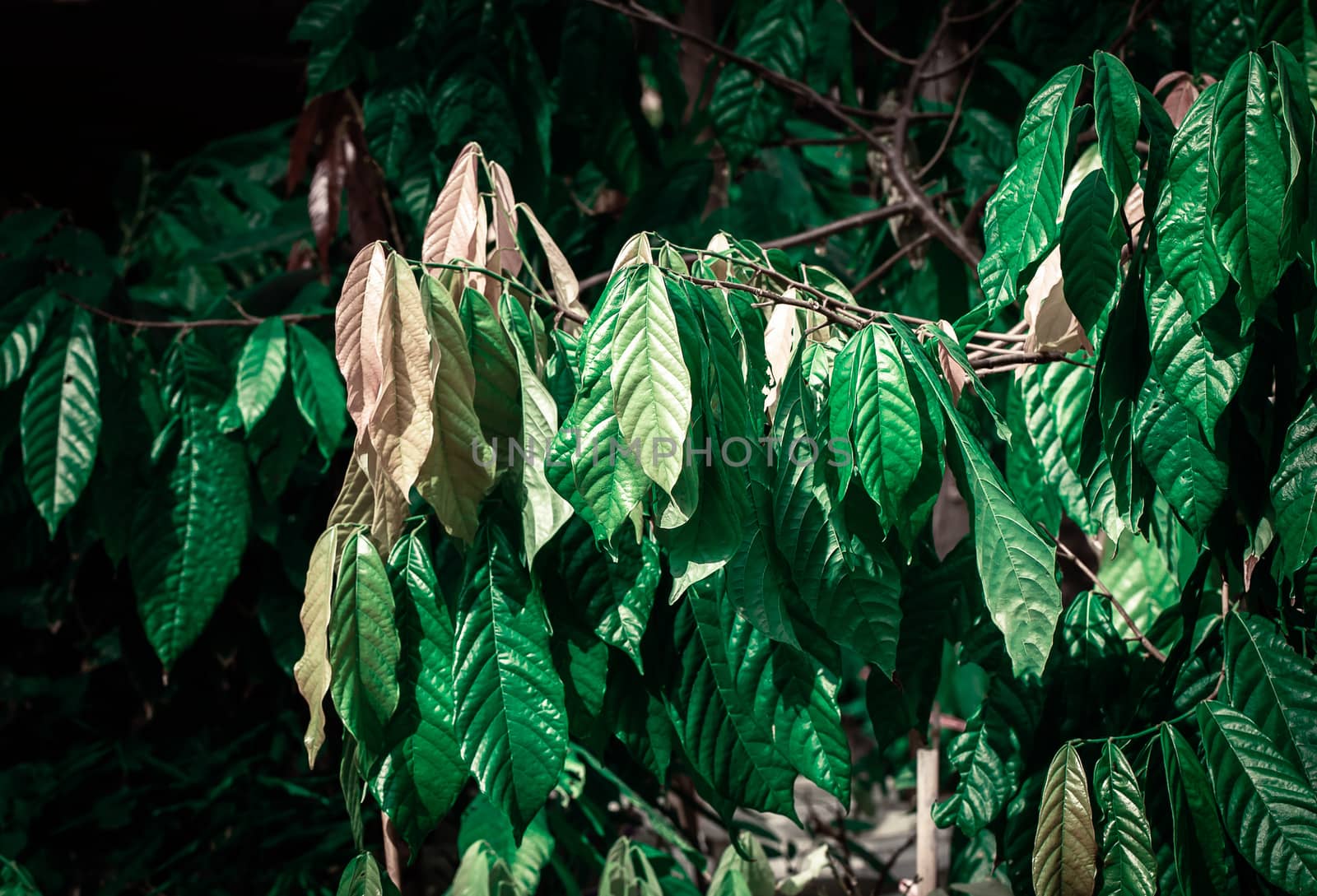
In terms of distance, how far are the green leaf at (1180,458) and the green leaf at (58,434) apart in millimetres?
969

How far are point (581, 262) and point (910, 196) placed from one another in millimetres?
492

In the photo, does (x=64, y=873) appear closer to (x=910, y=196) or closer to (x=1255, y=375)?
(x=910, y=196)

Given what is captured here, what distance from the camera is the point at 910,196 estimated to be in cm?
127

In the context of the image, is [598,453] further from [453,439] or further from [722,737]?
[722,737]

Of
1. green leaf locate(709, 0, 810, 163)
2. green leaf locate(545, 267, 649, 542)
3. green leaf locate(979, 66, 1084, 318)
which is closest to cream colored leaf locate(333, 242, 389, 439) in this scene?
green leaf locate(545, 267, 649, 542)

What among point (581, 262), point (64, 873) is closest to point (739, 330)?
point (581, 262)

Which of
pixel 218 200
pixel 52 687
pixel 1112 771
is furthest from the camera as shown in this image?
pixel 218 200

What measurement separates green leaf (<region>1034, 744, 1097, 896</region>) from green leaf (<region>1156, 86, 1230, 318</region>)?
339 mm

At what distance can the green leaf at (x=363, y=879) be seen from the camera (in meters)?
0.78

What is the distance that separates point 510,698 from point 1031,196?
47 cm

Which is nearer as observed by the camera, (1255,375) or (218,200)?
(1255,375)

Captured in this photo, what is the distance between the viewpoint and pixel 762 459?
69 centimetres

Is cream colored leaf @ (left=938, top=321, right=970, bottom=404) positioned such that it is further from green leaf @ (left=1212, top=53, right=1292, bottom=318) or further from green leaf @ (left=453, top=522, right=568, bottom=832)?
green leaf @ (left=453, top=522, right=568, bottom=832)

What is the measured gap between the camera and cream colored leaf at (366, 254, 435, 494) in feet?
2.12
